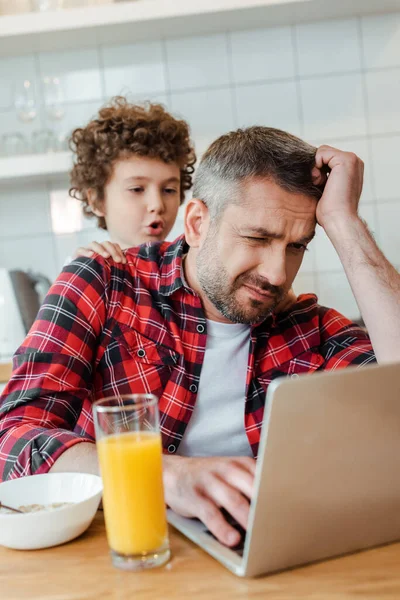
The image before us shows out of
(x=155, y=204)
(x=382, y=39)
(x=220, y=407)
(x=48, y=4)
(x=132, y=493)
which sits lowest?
(x=220, y=407)

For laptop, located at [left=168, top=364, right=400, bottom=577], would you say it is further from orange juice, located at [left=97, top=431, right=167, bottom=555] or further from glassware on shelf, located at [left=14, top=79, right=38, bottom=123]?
glassware on shelf, located at [left=14, top=79, right=38, bottom=123]

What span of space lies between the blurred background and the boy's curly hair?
0.62 m

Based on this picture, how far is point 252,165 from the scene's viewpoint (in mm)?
1196

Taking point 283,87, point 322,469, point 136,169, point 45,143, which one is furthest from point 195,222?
point 283,87

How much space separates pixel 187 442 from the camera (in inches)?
48.5

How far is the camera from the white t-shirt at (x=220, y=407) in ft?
4.05

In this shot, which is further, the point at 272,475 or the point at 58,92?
the point at 58,92

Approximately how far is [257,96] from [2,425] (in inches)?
77.9

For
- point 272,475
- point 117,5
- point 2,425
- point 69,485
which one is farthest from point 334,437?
point 117,5

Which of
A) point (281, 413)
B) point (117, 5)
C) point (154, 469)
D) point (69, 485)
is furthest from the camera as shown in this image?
point (117, 5)

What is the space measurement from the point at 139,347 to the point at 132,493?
1.93ft

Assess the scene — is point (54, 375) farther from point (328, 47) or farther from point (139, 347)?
point (328, 47)

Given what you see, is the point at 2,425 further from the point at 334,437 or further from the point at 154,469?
the point at 334,437

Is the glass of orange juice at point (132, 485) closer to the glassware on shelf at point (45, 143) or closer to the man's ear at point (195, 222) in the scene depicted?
the man's ear at point (195, 222)
